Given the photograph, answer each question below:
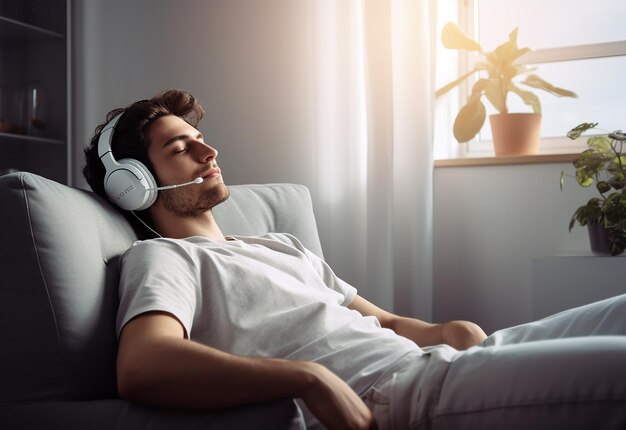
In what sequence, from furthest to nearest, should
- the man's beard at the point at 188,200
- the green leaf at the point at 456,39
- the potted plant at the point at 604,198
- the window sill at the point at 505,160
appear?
the green leaf at the point at 456,39, the window sill at the point at 505,160, the potted plant at the point at 604,198, the man's beard at the point at 188,200

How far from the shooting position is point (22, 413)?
104 centimetres

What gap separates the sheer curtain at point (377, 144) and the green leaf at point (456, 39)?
0.06 meters

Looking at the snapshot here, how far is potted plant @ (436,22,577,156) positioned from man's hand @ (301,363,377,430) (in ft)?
5.65

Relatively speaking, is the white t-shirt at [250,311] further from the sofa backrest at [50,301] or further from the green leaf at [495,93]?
the green leaf at [495,93]

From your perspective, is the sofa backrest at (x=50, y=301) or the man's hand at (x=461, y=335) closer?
the sofa backrest at (x=50, y=301)

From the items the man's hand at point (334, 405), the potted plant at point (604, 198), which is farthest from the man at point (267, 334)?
the potted plant at point (604, 198)

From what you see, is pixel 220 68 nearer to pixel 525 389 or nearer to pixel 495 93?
pixel 495 93

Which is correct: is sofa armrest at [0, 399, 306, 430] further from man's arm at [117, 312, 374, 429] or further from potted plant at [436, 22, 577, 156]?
potted plant at [436, 22, 577, 156]

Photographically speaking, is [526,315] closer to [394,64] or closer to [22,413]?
[394,64]

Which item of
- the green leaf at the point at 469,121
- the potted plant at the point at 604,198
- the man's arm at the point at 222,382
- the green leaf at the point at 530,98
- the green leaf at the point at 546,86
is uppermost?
the green leaf at the point at 546,86

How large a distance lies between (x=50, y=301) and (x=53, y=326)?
1.5 inches

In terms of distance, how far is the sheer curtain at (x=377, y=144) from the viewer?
99.3 inches

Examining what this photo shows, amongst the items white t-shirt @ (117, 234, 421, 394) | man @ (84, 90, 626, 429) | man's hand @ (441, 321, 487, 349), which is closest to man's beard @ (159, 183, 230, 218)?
man @ (84, 90, 626, 429)

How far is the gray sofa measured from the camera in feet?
3.34
